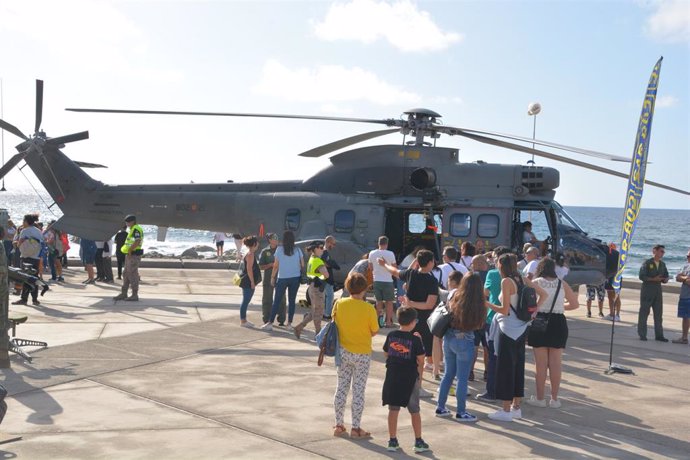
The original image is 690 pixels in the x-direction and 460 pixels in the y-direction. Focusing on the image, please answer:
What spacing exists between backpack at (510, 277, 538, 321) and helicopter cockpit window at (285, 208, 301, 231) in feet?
29.4

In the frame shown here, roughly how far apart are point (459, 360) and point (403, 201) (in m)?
8.16

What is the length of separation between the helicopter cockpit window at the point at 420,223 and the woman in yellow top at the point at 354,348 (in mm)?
9015

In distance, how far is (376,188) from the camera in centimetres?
1586

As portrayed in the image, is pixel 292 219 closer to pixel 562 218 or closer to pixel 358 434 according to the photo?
pixel 562 218

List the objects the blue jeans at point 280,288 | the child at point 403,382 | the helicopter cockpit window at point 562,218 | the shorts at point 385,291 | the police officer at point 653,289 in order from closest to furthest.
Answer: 1. the child at point 403,382
2. the shorts at point 385,291
3. the police officer at point 653,289
4. the blue jeans at point 280,288
5. the helicopter cockpit window at point 562,218

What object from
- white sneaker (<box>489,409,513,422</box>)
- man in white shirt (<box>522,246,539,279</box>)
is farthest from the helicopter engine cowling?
white sneaker (<box>489,409,513,422</box>)

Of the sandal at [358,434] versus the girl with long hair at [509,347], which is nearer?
the sandal at [358,434]

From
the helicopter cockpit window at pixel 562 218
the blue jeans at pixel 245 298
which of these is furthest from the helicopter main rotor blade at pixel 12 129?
the helicopter cockpit window at pixel 562 218

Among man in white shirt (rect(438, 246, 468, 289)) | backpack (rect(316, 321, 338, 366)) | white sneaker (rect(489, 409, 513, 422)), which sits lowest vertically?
white sneaker (rect(489, 409, 513, 422))

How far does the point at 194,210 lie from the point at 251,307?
318cm

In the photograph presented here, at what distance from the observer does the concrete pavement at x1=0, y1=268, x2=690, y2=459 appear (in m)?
6.73

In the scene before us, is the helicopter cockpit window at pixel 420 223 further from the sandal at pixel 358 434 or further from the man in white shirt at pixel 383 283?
the sandal at pixel 358 434

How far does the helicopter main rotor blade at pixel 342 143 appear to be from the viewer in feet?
50.2

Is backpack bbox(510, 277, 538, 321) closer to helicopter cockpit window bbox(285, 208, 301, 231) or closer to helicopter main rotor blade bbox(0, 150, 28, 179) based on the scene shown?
helicopter cockpit window bbox(285, 208, 301, 231)
